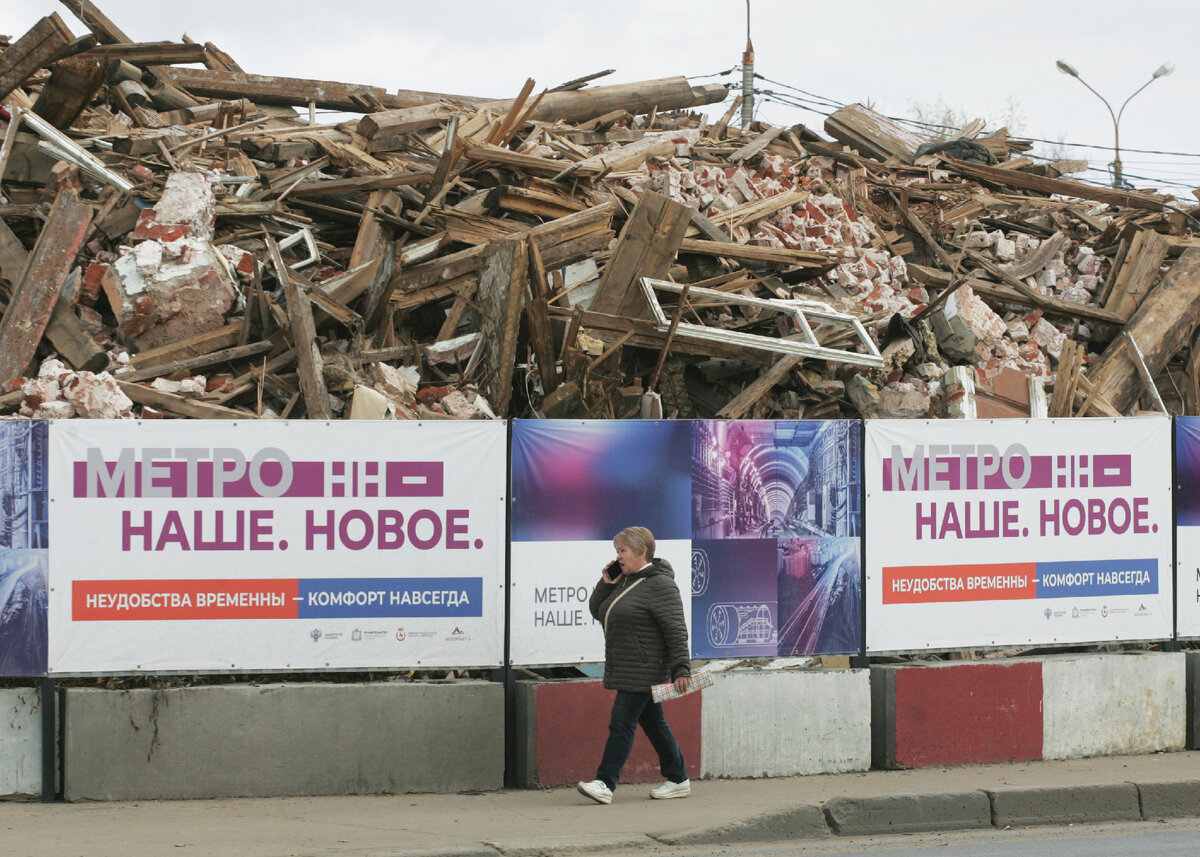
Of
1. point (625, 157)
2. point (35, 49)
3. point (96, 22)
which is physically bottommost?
point (625, 157)

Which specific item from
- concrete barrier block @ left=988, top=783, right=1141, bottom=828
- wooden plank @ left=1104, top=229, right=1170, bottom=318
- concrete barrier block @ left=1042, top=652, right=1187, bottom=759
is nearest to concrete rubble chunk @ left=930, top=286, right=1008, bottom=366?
wooden plank @ left=1104, top=229, right=1170, bottom=318

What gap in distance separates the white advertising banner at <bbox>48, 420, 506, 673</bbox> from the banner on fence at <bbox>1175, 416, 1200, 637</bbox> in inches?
191

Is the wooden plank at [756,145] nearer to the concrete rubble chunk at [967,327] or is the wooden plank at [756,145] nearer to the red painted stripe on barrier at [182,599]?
the concrete rubble chunk at [967,327]

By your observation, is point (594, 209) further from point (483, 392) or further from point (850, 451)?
point (850, 451)

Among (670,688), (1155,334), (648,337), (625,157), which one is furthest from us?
(625,157)

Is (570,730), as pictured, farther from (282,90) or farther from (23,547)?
(282,90)

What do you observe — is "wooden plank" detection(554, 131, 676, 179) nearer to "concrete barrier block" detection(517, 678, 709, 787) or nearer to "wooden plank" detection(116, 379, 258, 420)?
"wooden plank" detection(116, 379, 258, 420)

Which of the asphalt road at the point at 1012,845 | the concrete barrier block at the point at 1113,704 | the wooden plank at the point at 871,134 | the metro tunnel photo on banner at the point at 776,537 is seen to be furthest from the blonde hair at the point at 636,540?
the wooden plank at the point at 871,134

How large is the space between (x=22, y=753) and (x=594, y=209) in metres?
6.87

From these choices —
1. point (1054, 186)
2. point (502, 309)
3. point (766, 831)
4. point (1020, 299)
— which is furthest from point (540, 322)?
point (1054, 186)

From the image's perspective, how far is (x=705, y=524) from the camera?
24.9ft

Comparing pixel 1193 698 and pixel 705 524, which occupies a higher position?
pixel 705 524

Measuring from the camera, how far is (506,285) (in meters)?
9.61

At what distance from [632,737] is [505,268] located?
4277mm
